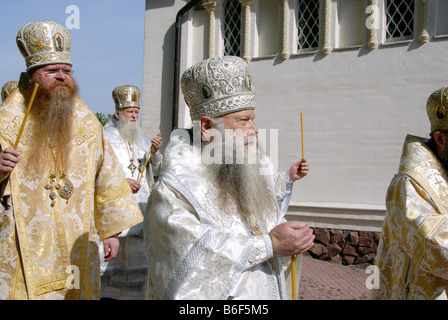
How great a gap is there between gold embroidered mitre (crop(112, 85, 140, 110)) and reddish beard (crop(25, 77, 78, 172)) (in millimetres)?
3384

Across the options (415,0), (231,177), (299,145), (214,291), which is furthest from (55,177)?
(415,0)

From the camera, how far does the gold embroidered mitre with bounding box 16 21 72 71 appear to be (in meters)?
3.55

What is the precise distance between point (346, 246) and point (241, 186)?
6483 mm

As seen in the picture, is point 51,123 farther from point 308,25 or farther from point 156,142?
point 308,25

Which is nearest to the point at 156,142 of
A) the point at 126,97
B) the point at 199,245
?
the point at 126,97

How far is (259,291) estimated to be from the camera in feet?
8.18

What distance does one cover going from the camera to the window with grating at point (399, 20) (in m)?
8.55

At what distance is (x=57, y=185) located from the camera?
134 inches

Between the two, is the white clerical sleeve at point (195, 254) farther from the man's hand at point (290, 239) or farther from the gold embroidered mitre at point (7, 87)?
the gold embroidered mitre at point (7, 87)

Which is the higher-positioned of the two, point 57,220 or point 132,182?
point 132,182

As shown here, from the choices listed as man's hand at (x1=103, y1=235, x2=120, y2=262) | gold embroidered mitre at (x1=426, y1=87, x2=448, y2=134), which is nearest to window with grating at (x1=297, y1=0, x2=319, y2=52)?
→ gold embroidered mitre at (x1=426, y1=87, x2=448, y2=134)

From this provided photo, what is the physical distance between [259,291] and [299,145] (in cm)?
705

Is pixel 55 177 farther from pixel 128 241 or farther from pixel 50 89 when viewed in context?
pixel 128 241
